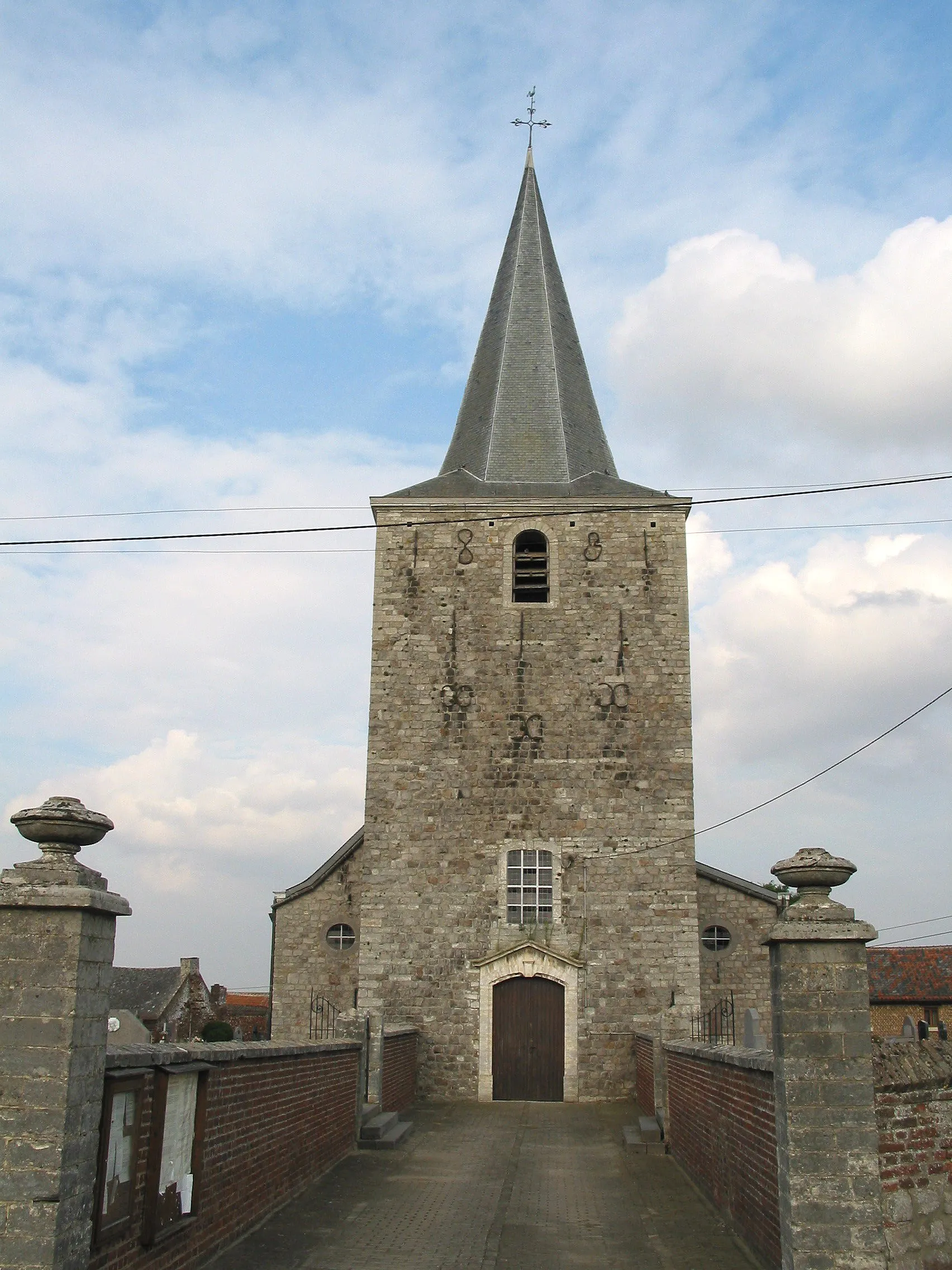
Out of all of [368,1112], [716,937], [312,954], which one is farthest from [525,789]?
[368,1112]

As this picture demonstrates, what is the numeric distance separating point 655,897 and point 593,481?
7547 mm

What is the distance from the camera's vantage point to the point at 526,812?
18.3 m

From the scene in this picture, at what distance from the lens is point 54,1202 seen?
15.3 ft

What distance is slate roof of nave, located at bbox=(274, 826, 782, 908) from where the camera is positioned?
19734 millimetres

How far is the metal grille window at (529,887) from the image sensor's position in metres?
17.9

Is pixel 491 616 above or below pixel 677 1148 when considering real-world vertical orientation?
above

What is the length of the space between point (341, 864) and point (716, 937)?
698cm

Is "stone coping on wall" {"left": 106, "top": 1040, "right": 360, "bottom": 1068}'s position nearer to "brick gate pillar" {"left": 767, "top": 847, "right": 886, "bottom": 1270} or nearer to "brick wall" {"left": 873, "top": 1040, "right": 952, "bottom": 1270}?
"brick gate pillar" {"left": 767, "top": 847, "right": 886, "bottom": 1270}

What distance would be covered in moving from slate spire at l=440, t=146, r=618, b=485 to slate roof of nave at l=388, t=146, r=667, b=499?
0.9 inches

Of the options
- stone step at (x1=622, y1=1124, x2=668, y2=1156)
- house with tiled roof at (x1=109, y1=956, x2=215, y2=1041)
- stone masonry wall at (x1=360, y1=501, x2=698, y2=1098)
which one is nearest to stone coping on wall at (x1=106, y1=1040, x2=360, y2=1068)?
stone step at (x1=622, y1=1124, x2=668, y2=1156)

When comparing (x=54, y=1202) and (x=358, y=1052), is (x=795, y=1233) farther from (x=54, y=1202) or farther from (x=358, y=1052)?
(x=358, y=1052)

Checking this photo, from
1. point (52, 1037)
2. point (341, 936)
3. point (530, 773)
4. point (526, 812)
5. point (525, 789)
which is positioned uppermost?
point (530, 773)

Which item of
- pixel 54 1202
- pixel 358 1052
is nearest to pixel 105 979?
pixel 54 1202

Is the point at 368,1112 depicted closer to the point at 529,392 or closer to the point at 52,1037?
the point at 52,1037
